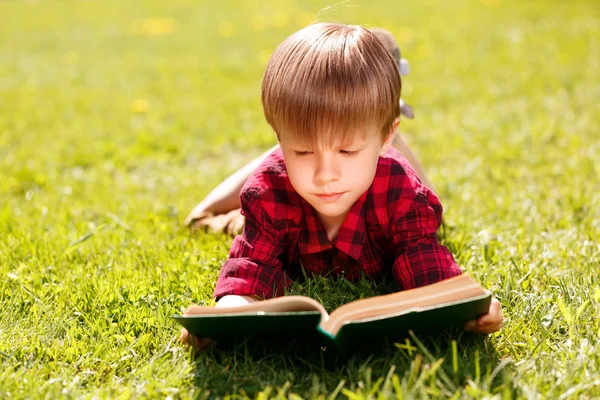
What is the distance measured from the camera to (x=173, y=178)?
166 inches

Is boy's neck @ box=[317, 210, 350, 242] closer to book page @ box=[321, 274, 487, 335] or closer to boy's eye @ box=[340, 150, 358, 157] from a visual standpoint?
boy's eye @ box=[340, 150, 358, 157]

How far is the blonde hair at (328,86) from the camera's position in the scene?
2.12 metres

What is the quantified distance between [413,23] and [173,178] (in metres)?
5.12

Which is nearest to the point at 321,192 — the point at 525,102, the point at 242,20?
the point at 525,102

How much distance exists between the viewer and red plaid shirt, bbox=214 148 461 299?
2379mm

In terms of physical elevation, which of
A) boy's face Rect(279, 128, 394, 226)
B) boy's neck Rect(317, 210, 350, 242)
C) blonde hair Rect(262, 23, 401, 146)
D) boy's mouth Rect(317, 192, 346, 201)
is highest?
blonde hair Rect(262, 23, 401, 146)

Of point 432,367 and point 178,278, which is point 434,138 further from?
point 432,367

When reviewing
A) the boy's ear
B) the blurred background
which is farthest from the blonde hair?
the blurred background

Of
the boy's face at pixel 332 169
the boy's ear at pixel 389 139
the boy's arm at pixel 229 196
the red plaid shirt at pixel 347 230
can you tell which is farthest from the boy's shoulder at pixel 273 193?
the boy's arm at pixel 229 196

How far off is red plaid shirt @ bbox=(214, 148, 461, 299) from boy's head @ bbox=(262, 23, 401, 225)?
21 cm

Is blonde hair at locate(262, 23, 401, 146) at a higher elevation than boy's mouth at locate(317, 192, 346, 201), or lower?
higher

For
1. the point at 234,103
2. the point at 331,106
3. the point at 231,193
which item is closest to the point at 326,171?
the point at 331,106

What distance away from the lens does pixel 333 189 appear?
2201 mm

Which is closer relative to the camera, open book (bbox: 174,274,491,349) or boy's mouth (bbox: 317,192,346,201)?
open book (bbox: 174,274,491,349)
